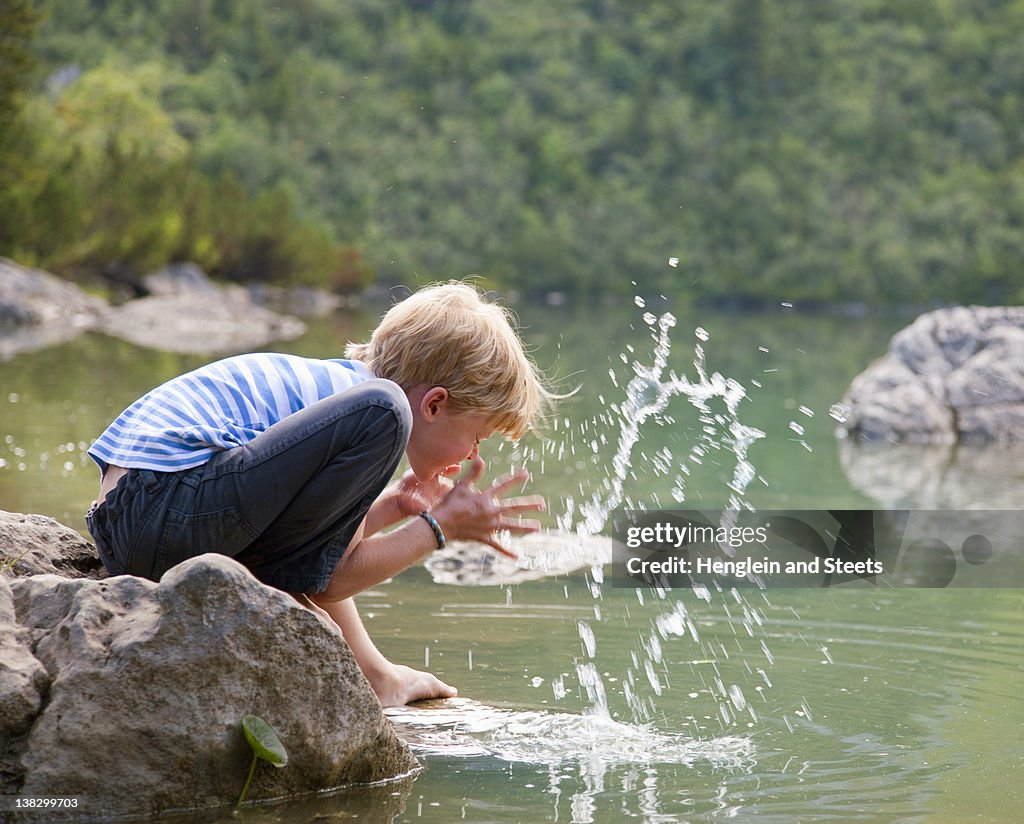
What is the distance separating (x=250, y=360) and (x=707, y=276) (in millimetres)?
54885

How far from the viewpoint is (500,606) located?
4.19 metres

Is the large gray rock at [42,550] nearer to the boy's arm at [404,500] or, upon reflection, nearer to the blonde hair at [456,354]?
the boy's arm at [404,500]

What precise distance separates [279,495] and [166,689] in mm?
381

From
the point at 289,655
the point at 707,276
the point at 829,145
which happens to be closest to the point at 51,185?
the point at 289,655

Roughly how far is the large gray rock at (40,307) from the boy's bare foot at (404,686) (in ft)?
42.8

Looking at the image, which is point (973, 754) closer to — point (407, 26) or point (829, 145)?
point (829, 145)

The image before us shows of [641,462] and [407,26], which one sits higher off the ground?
[407,26]

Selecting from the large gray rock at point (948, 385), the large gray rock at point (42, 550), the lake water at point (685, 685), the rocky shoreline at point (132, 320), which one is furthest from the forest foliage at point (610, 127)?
the large gray rock at point (42, 550)

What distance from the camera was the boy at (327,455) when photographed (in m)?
2.41

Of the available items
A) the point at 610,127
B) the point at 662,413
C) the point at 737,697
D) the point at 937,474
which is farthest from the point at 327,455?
the point at 610,127

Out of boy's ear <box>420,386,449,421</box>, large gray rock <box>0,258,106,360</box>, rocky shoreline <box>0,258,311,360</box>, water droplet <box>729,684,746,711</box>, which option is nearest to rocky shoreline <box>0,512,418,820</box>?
boy's ear <box>420,386,449,421</box>

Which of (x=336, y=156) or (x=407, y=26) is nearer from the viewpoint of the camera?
(x=336, y=156)

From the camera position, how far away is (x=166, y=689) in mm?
2221

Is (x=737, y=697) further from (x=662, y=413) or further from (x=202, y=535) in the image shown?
(x=662, y=413)
